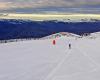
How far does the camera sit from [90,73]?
2773cm

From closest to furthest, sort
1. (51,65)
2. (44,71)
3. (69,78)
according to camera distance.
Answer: (69,78), (44,71), (51,65)

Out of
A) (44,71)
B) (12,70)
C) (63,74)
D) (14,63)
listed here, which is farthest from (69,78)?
(14,63)

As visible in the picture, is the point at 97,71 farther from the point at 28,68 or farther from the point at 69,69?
the point at 28,68

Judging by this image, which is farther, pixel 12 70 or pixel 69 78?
pixel 12 70

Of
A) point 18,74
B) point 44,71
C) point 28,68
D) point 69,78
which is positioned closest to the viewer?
point 69,78

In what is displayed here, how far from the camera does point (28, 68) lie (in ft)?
101

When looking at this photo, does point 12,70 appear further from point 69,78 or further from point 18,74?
point 69,78

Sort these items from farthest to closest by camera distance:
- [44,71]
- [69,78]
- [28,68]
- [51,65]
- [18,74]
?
[51,65] → [28,68] → [44,71] → [18,74] → [69,78]

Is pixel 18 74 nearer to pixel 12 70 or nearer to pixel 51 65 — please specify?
pixel 12 70

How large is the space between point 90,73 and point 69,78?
2935 millimetres

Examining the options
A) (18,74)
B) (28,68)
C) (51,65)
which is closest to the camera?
(18,74)

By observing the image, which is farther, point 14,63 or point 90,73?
point 14,63

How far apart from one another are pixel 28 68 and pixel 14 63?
393 centimetres

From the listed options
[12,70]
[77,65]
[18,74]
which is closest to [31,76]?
[18,74]
